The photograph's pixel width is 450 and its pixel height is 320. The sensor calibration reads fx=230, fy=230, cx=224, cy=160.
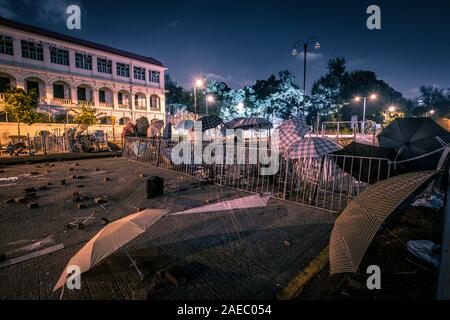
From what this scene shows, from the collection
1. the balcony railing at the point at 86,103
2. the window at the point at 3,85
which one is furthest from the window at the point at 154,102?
the window at the point at 3,85

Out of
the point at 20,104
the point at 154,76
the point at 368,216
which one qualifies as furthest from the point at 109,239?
the point at 154,76

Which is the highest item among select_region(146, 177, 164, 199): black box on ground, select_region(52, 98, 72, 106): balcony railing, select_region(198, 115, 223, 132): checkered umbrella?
select_region(52, 98, 72, 106): balcony railing

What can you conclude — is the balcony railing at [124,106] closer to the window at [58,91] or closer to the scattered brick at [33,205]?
the window at [58,91]

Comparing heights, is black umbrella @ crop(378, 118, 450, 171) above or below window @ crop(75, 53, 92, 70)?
below

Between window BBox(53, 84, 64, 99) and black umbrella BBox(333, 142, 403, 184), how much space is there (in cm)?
3643

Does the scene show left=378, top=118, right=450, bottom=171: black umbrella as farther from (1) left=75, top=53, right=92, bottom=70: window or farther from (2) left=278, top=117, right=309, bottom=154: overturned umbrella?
(1) left=75, top=53, right=92, bottom=70: window

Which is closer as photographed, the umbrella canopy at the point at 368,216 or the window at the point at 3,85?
the umbrella canopy at the point at 368,216

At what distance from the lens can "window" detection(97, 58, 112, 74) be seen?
34.9 meters

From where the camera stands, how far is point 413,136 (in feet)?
20.4

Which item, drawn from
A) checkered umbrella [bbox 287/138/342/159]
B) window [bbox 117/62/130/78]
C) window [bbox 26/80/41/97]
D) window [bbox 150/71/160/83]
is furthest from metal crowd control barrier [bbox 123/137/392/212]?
window [bbox 150/71/160/83]

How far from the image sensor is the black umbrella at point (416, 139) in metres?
5.56

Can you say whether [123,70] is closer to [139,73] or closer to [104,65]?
[139,73]

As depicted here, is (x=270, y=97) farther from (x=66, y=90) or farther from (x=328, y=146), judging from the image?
(x=328, y=146)

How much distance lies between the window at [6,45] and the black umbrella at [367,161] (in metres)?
37.0
